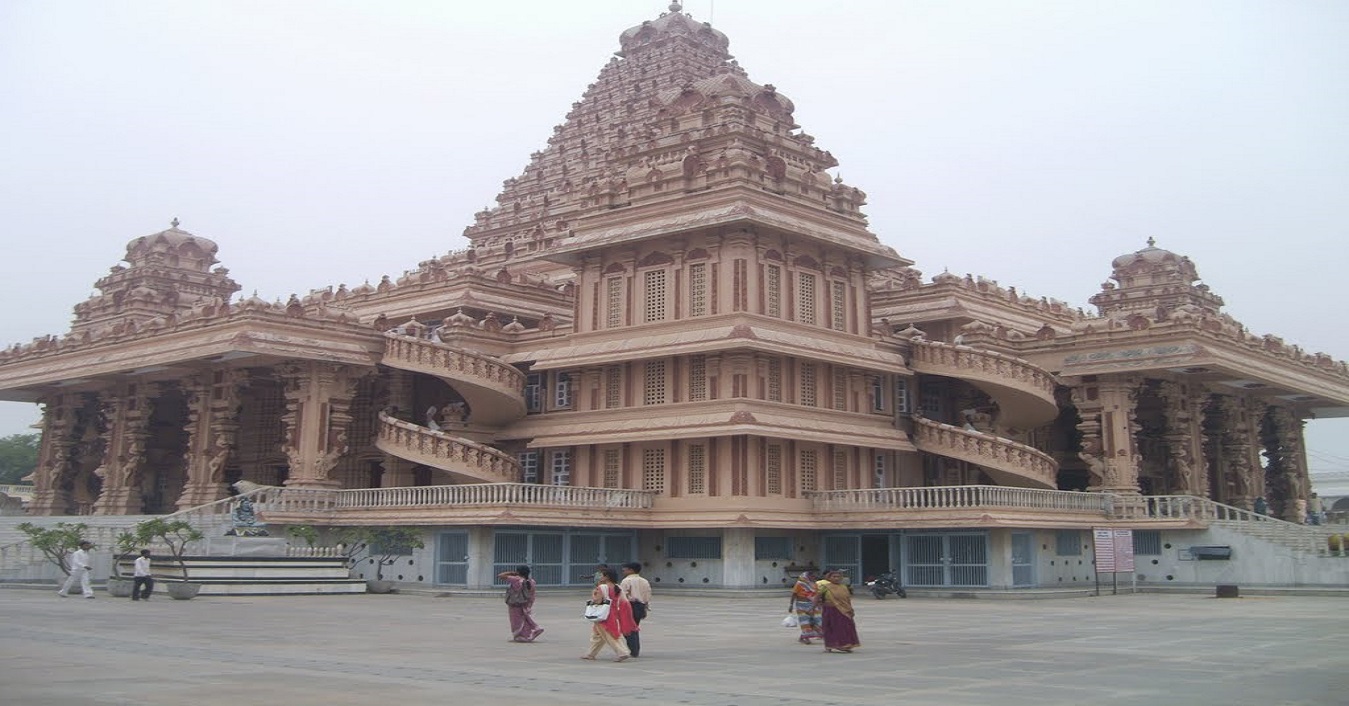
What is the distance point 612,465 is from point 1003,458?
11.0m

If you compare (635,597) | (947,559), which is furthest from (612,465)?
(635,597)

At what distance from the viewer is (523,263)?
163 ft

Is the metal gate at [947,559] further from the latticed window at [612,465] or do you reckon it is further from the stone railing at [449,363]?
the stone railing at [449,363]

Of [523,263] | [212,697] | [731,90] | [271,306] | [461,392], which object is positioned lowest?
[212,697]

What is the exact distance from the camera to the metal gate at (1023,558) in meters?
32.8

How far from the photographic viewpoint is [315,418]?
3731 cm

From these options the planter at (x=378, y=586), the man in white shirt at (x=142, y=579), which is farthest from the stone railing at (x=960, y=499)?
the man in white shirt at (x=142, y=579)

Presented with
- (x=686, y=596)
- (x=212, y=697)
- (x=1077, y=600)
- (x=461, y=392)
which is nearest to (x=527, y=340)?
(x=461, y=392)

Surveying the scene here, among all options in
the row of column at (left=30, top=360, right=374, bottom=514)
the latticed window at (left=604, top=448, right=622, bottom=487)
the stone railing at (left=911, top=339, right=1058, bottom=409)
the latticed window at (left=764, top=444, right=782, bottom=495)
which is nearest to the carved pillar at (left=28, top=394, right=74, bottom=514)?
the row of column at (left=30, top=360, right=374, bottom=514)

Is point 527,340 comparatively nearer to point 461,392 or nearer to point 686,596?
point 461,392

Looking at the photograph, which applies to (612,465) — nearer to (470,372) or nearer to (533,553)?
(533,553)

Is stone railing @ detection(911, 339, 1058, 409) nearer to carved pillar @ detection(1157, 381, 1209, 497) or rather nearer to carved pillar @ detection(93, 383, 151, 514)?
carved pillar @ detection(1157, 381, 1209, 497)

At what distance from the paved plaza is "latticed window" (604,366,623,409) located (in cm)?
1190

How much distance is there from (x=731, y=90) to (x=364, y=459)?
55.0 ft
